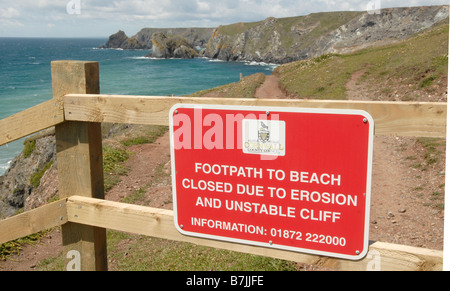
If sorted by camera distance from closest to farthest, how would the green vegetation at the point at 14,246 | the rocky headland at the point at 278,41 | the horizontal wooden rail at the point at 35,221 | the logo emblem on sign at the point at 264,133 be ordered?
the logo emblem on sign at the point at 264,133, the horizontal wooden rail at the point at 35,221, the green vegetation at the point at 14,246, the rocky headland at the point at 278,41

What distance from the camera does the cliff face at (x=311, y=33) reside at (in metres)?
84.0

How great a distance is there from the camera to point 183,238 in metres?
2.79

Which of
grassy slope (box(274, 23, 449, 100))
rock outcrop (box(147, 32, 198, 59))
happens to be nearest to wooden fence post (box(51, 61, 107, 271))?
grassy slope (box(274, 23, 449, 100))

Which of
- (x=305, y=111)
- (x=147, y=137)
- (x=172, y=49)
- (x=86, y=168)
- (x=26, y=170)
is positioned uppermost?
→ (x=172, y=49)

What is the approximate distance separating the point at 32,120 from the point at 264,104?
1793 millimetres

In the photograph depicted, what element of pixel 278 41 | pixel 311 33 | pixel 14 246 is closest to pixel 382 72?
pixel 14 246

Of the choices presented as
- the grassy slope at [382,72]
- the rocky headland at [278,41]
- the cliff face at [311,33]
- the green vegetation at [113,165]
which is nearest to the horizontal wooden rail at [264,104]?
the green vegetation at [113,165]

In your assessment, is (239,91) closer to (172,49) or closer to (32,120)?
(32,120)

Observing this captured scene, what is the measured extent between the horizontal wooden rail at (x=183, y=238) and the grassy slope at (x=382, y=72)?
14.8m

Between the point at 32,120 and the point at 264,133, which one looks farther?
the point at 32,120

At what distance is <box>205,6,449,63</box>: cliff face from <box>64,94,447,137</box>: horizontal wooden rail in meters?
84.1

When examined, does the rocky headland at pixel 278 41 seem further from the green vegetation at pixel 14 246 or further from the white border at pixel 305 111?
the white border at pixel 305 111

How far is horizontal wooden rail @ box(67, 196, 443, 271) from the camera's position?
7.40 ft
